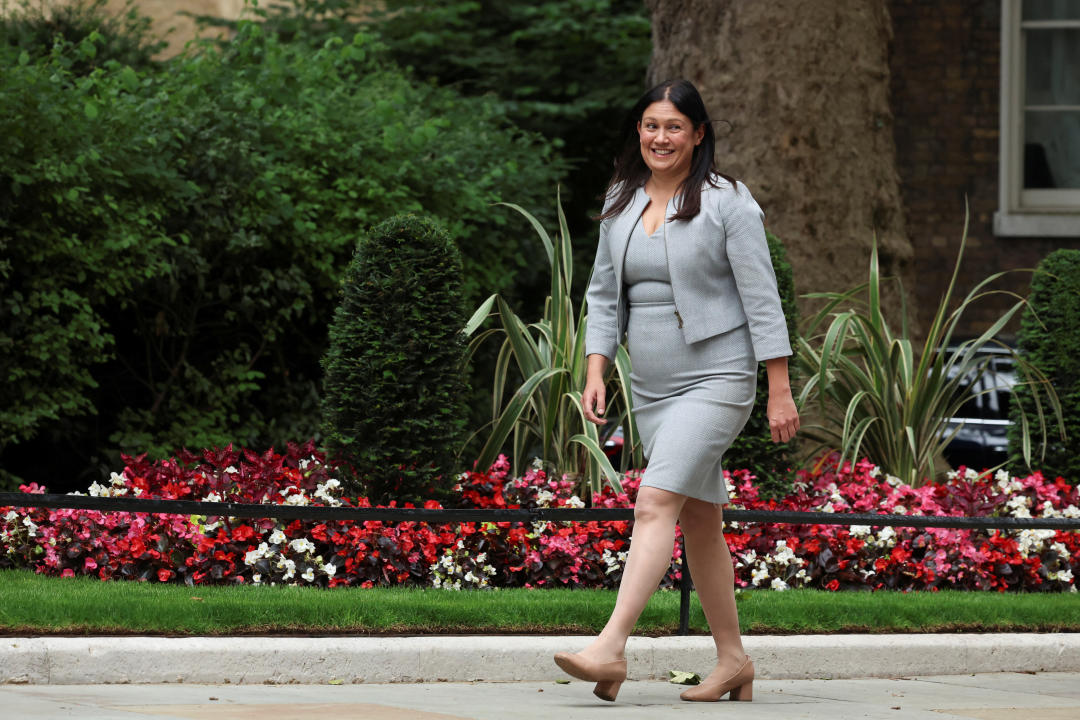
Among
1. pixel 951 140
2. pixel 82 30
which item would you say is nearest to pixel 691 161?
pixel 82 30

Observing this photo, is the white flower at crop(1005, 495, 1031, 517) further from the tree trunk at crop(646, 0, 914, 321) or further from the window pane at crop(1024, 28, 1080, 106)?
the window pane at crop(1024, 28, 1080, 106)

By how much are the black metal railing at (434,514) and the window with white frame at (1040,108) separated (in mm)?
9925

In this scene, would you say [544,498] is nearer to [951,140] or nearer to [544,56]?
[951,140]

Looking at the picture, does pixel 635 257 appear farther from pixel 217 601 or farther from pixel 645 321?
pixel 217 601

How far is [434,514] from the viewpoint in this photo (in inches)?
236

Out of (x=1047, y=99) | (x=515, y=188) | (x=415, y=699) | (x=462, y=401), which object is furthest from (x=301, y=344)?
(x=1047, y=99)

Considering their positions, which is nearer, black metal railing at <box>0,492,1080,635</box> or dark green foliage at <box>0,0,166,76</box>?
black metal railing at <box>0,492,1080,635</box>

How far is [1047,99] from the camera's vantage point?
1612cm

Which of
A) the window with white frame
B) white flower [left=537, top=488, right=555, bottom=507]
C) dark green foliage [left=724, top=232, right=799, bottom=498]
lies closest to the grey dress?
white flower [left=537, top=488, right=555, bottom=507]

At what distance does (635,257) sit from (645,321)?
0.20 m

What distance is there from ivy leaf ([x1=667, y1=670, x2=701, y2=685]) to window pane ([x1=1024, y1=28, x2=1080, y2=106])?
11.9 m

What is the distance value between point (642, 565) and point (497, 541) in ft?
7.47

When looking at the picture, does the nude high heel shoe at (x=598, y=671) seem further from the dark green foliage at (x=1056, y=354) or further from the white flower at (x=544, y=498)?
the dark green foliage at (x=1056, y=354)

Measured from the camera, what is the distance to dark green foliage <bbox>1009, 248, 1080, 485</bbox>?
28.3 ft
